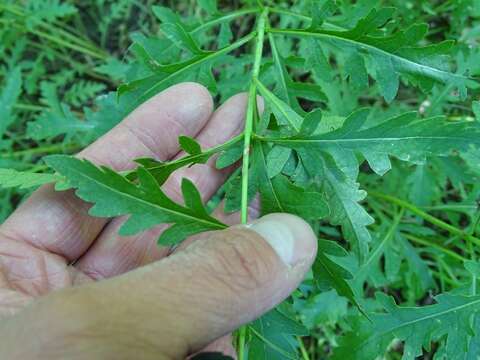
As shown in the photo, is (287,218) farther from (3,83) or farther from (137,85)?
(3,83)

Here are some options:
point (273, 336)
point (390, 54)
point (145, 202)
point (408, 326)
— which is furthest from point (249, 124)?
point (408, 326)

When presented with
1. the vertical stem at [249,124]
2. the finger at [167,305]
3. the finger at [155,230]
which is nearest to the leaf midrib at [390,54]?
the vertical stem at [249,124]

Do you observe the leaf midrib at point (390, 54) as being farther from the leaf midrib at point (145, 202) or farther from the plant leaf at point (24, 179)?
the plant leaf at point (24, 179)

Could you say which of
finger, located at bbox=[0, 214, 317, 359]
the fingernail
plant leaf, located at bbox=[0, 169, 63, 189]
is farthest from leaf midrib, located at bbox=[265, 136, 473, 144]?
plant leaf, located at bbox=[0, 169, 63, 189]

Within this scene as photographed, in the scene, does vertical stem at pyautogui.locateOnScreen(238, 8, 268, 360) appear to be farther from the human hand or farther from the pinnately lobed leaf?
the pinnately lobed leaf

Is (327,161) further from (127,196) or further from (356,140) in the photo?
(127,196)

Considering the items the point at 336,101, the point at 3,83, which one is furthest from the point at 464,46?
the point at 3,83
